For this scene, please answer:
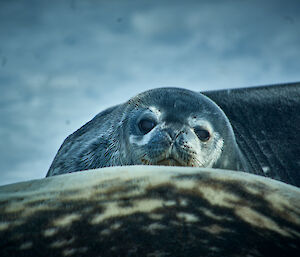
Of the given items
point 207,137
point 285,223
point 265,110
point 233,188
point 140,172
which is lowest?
point 285,223

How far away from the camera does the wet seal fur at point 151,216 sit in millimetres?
1020

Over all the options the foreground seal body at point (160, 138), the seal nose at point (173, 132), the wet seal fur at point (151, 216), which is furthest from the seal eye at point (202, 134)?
the wet seal fur at point (151, 216)

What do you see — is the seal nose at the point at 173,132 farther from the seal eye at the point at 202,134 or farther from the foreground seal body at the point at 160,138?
the seal eye at the point at 202,134

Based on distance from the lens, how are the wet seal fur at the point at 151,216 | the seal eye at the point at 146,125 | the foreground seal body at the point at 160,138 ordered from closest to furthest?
1. the wet seal fur at the point at 151,216
2. the foreground seal body at the point at 160,138
3. the seal eye at the point at 146,125

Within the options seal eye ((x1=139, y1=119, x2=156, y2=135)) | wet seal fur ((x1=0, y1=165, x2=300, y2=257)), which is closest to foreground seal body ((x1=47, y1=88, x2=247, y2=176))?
seal eye ((x1=139, y1=119, x2=156, y2=135))

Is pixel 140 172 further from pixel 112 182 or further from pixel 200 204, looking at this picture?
pixel 200 204

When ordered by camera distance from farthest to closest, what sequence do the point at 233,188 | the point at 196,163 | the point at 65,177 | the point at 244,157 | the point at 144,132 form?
the point at 244,157, the point at 144,132, the point at 196,163, the point at 65,177, the point at 233,188

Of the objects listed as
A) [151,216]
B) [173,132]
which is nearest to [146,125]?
[173,132]

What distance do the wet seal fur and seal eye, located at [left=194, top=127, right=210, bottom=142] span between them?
2.42 m

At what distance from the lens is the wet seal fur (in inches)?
40.1

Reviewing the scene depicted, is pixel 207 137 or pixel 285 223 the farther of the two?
pixel 207 137

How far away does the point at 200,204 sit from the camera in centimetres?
116

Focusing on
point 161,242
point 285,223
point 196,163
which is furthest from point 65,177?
point 196,163

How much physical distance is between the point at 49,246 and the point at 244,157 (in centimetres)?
386
